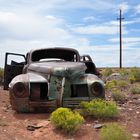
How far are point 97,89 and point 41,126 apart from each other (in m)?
2.02

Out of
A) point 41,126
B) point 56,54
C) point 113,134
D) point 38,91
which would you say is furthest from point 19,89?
point 113,134

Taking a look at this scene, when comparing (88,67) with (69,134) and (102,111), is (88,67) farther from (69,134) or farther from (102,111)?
(69,134)

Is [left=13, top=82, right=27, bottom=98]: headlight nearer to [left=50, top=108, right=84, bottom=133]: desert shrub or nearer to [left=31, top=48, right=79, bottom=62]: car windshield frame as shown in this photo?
[left=50, top=108, right=84, bottom=133]: desert shrub

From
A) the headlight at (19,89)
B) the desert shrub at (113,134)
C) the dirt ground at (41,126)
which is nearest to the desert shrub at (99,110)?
the dirt ground at (41,126)

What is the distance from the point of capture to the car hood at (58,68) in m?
11.0

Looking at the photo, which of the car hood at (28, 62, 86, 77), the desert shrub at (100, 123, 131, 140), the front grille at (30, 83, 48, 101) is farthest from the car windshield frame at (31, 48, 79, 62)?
the desert shrub at (100, 123, 131, 140)

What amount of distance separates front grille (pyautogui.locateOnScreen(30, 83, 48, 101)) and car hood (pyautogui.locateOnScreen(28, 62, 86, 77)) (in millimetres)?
371

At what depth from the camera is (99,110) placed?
1009 cm

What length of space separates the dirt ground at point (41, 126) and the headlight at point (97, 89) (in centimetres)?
69

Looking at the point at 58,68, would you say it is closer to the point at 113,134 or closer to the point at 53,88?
the point at 53,88

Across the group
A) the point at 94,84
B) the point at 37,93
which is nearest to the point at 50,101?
the point at 37,93

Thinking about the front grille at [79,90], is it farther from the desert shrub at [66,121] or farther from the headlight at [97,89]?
the desert shrub at [66,121]

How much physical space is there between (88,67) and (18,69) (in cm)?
211

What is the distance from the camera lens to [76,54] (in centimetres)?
1335
